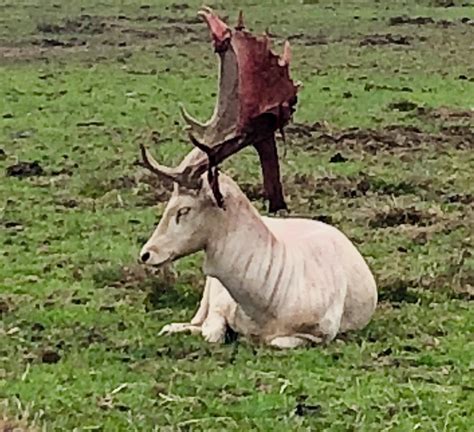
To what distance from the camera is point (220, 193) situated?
26.1ft

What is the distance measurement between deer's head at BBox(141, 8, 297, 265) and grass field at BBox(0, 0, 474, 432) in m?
0.55

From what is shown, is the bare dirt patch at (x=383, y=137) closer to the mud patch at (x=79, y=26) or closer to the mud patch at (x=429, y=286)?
the mud patch at (x=429, y=286)

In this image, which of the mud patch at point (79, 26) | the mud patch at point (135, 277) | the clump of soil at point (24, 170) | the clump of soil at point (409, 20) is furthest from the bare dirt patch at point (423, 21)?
the mud patch at point (135, 277)

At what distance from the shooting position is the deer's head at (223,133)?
26.2 ft

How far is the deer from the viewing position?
7.98 metres

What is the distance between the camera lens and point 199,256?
10.5 meters

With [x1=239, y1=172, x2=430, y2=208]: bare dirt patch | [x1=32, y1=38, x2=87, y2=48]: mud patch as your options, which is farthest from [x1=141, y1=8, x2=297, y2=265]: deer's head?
[x1=32, y1=38, x2=87, y2=48]: mud patch

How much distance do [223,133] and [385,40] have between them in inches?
666

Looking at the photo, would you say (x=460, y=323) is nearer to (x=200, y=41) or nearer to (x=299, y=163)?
(x=299, y=163)

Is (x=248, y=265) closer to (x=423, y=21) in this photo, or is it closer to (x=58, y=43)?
(x=58, y=43)

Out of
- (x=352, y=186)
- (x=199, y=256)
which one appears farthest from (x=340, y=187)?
(x=199, y=256)

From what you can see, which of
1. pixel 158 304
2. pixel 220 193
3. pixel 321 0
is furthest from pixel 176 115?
pixel 321 0

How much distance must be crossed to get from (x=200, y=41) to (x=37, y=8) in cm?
549

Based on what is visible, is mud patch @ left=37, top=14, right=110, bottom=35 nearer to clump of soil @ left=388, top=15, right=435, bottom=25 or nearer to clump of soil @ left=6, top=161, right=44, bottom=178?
clump of soil @ left=388, top=15, right=435, bottom=25
